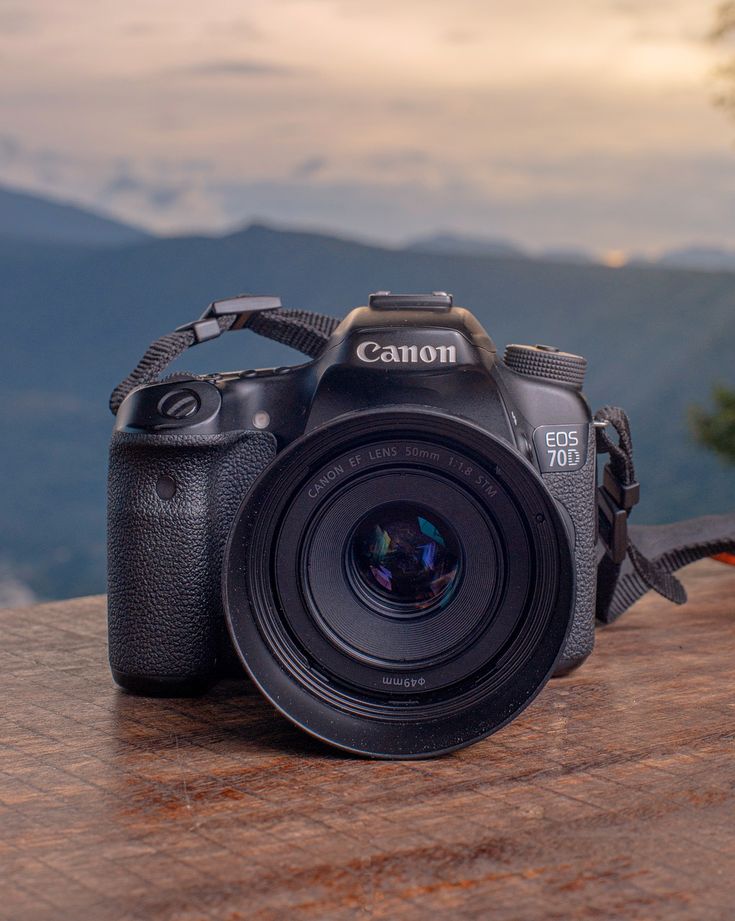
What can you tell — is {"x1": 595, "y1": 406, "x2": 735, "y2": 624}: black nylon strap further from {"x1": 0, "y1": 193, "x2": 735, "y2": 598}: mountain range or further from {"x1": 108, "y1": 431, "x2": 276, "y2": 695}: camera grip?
{"x1": 0, "y1": 193, "x2": 735, "y2": 598}: mountain range

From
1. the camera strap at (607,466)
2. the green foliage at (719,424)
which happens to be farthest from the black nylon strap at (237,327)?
the green foliage at (719,424)

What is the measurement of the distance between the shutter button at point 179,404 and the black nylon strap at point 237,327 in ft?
0.14

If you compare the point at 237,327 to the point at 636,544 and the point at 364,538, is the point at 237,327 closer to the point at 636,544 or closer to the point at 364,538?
the point at 364,538

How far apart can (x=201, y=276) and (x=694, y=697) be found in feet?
9.15

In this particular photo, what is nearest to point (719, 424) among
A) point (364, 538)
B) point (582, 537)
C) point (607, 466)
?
point (607, 466)

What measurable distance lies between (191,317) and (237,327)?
2543mm

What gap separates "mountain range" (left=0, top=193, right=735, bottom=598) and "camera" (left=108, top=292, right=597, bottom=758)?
239 cm

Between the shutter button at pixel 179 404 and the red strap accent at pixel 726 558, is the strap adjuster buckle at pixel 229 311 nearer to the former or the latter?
the shutter button at pixel 179 404

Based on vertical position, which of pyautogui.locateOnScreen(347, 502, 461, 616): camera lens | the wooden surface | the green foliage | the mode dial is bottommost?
the wooden surface

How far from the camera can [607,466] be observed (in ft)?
2.36

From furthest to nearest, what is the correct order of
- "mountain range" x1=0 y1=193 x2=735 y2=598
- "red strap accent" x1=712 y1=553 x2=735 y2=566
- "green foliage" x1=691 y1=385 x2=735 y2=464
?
"mountain range" x1=0 y1=193 x2=735 y2=598, "green foliage" x1=691 y1=385 x2=735 y2=464, "red strap accent" x1=712 y1=553 x2=735 y2=566

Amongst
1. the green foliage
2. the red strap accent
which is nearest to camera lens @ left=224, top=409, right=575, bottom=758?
the red strap accent

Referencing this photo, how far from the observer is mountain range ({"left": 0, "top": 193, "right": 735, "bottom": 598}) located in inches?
124

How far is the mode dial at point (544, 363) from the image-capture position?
23.5 inches
